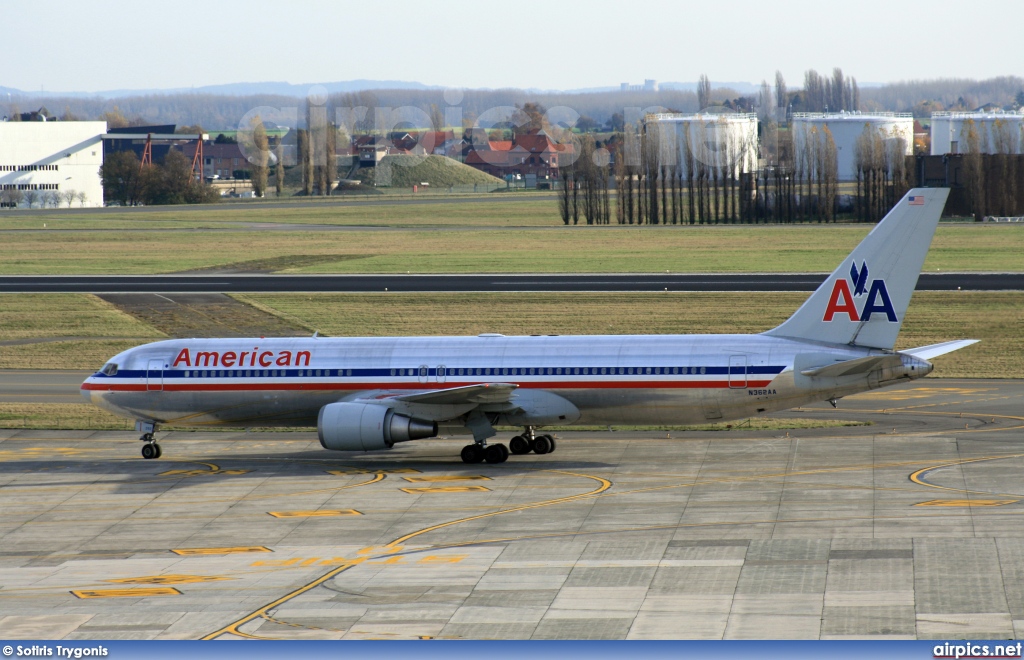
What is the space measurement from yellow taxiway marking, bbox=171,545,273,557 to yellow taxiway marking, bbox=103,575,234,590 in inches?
88.6

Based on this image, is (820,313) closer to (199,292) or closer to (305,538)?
(305,538)

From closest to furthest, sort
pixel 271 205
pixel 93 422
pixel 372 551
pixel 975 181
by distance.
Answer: pixel 372 551 < pixel 93 422 < pixel 975 181 < pixel 271 205

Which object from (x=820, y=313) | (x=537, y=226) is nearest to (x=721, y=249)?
(x=537, y=226)

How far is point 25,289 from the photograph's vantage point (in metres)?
84.5

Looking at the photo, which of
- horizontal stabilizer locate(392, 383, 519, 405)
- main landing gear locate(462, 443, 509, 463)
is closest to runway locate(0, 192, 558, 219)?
main landing gear locate(462, 443, 509, 463)

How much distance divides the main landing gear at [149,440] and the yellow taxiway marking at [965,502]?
84.7ft

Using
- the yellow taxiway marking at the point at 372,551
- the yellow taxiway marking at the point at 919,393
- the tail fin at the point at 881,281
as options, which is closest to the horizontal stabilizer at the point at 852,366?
the tail fin at the point at 881,281

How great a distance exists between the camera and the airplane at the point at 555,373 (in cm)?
3731

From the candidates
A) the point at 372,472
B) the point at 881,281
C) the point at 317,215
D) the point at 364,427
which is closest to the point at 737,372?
the point at 881,281

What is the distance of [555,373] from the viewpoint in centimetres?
3881

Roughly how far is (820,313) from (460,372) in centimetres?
1213

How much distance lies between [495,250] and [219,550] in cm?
7980

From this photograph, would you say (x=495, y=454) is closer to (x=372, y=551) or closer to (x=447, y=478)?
(x=447, y=478)

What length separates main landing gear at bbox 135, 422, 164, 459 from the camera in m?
41.7
